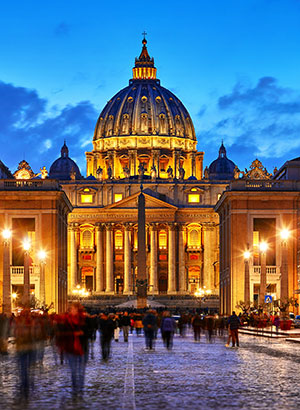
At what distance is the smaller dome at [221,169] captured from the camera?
18738 cm

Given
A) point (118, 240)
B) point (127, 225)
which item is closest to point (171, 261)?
point (127, 225)

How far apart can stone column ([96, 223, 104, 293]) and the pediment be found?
4.17 m

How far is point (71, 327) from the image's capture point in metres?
24.1

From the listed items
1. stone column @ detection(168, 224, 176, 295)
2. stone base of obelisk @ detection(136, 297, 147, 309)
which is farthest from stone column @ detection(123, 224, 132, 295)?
stone base of obelisk @ detection(136, 297, 147, 309)

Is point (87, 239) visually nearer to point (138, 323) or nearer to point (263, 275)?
point (263, 275)

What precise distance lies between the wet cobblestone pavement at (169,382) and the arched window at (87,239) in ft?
429

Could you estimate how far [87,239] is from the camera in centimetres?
16875

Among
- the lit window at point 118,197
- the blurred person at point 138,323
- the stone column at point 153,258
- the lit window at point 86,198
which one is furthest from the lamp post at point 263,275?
the lit window at point 118,197

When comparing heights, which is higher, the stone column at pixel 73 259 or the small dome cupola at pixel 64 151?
the small dome cupola at pixel 64 151

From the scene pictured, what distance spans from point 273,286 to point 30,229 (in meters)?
24.0

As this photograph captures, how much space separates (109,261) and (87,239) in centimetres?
618

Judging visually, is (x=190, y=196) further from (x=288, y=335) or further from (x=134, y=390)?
(x=134, y=390)

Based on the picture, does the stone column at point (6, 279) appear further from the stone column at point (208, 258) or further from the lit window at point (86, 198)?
the lit window at point (86, 198)

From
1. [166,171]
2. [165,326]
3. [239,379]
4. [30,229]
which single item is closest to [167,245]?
Result: [166,171]
